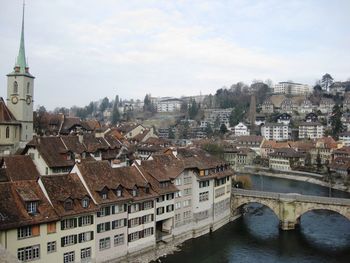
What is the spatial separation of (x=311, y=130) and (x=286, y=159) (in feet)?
136

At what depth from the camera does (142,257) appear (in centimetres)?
4353

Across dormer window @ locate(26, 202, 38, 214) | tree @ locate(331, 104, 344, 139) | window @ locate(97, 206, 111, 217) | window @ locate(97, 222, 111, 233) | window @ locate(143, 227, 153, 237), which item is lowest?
window @ locate(143, 227, 153, 237)

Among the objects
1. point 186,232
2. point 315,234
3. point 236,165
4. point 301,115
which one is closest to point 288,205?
point 315,234

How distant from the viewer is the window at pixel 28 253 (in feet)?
107

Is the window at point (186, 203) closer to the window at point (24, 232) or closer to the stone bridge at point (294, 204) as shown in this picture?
the stone bridge at point (294, 204)

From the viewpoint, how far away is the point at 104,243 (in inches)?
1570

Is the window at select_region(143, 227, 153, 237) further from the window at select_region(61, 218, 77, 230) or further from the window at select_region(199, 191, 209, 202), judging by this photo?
the window at select_region(199, 191, 209, 202)

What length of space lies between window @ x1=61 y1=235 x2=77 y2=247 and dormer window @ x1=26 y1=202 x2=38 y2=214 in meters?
3.44

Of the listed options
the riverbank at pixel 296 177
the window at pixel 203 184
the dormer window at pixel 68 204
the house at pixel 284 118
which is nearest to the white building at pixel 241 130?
the house at pixel 284 118

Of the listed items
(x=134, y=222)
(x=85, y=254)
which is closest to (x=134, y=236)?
(x=134, y=222)

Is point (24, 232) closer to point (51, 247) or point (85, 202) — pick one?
point (51, 247)

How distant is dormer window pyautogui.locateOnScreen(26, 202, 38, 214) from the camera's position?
34094mm

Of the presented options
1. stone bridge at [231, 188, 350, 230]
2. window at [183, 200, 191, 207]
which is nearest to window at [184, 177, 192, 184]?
window at [183, 200, 191, 207]

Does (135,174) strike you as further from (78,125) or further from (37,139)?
(78,125)
